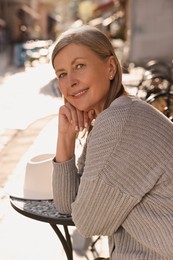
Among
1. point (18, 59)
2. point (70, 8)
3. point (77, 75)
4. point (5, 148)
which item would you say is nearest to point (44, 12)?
point (18, 59)

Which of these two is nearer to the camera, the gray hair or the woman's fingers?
the gray hair

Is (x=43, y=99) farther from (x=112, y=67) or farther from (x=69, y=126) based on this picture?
(x=112, y=67)

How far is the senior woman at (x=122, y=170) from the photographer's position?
4.70 ft

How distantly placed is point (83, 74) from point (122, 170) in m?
0.41

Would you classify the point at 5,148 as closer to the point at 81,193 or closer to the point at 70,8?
the point at 81,193

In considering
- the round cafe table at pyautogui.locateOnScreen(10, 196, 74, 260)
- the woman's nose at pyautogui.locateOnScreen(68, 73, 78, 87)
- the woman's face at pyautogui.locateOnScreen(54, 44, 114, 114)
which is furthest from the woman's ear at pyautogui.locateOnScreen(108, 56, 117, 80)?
the round cafe table at pyautogui.locateOnScreen(10, 196, 74, 260)

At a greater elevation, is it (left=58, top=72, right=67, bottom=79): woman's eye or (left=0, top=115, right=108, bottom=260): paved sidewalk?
(left=58, top=72, right=67, bottom=79): woman's eye

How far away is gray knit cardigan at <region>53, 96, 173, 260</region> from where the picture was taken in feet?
4.69

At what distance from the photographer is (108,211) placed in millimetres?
1478

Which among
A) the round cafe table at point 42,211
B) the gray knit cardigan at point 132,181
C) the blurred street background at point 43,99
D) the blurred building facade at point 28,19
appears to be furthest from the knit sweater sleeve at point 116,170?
the blurred building facade at point 28,19

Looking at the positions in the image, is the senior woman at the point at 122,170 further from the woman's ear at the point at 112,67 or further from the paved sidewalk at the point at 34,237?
the paved sidewalk at the point at 34,237

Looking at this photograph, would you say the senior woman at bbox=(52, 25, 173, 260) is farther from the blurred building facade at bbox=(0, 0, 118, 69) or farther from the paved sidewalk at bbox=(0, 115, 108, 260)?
the blurred building facade at bbox=(0, 0, 118, 69)

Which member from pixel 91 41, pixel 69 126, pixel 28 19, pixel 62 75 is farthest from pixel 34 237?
pixel 28 19

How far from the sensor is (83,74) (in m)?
1.66
